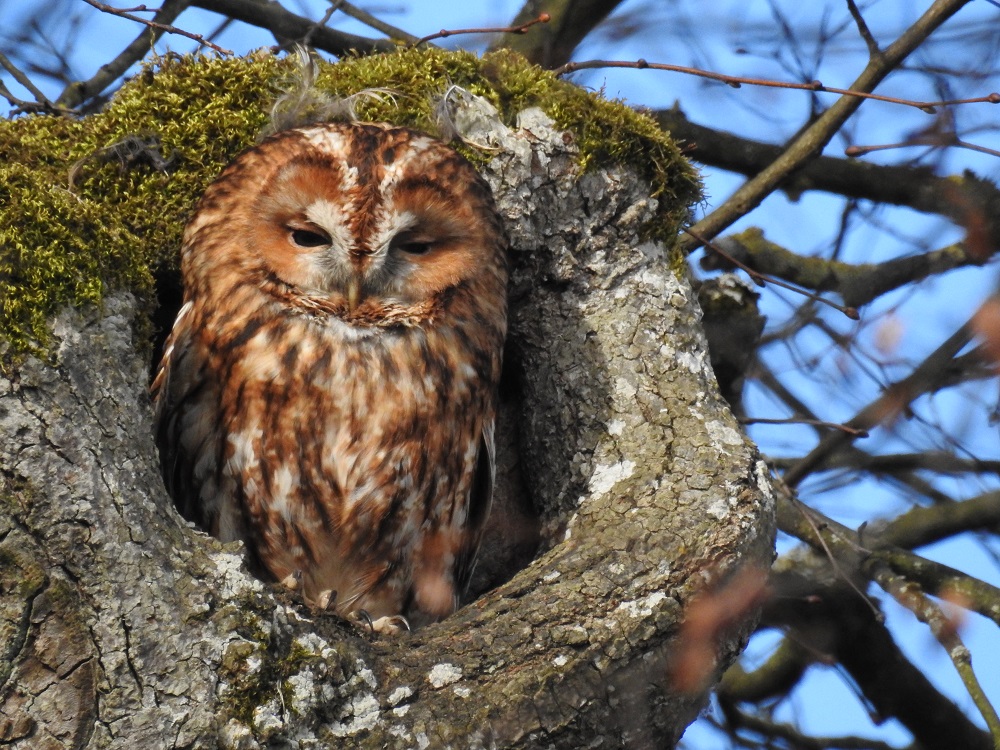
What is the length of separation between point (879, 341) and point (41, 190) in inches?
86.5

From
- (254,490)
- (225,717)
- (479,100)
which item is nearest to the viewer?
(225,717)

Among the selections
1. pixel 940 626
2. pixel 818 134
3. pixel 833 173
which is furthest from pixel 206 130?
pixel 940 626

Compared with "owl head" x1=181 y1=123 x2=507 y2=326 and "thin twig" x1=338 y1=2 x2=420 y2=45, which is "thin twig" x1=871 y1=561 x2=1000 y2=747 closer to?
"owl head" x1=181 y1=123 x2=507 y2=326

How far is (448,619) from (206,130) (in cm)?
143

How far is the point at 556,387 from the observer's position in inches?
126

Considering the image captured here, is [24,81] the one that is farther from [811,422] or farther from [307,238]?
[811,422]

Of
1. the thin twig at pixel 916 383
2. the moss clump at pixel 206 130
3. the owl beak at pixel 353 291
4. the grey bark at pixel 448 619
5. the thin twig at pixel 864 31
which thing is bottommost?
the grey bark at pixel 448 619

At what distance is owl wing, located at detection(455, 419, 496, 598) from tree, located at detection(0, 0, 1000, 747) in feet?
0.59

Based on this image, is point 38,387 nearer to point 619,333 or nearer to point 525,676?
point 525,676

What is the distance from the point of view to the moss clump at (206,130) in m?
2.93

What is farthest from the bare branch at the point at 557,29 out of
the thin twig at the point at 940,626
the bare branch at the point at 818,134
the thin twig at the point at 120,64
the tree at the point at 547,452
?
the thin twig at the point at 940,626

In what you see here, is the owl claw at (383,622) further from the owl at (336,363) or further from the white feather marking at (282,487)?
the white feather marking at (282,487)

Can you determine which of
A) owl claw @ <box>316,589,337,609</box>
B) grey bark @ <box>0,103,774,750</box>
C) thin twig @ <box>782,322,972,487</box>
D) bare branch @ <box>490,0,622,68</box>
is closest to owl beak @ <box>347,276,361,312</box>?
grey bark @ <box>0,103,774,750</box>

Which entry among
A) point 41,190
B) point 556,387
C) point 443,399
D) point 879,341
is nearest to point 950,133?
point 879,341
